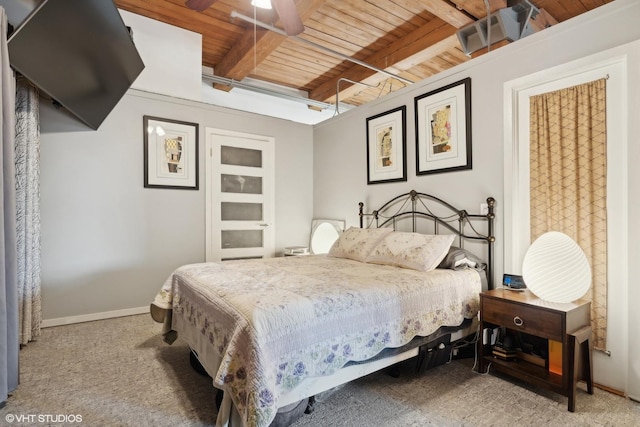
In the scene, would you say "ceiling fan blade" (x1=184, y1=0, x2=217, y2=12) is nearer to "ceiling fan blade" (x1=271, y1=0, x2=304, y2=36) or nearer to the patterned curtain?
"ceiling fan blade" (x1=271, y1=0, x2=304, y2=36)

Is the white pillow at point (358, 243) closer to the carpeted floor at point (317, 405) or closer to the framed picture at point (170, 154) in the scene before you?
the carpeted floor at point (317, 405)

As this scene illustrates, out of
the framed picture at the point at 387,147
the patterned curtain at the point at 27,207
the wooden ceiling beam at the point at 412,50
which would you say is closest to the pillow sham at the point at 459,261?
the framed picture at the point at 387,147

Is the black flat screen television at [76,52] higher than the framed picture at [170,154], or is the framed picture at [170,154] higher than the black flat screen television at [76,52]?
the black flat screen television at [76,52]

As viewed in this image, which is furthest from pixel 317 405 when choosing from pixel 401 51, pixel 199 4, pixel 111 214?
pixel 401 51

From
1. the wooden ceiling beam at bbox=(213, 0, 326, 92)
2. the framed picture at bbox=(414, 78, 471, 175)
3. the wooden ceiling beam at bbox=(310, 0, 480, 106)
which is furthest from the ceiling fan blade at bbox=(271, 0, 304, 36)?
the framed picture at bbox=(414, 78, 471, 175)

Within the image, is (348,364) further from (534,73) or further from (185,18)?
(185,18)

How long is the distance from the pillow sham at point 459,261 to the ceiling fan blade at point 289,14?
6.56 ft

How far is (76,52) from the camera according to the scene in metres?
2.20

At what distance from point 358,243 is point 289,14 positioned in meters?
1.93

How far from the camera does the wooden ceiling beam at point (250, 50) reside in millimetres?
2891

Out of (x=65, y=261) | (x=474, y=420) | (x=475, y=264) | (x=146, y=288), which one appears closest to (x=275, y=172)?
(x=146, y=288)

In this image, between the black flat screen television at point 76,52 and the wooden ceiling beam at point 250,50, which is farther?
the wooden ceiling beam at point 250,50

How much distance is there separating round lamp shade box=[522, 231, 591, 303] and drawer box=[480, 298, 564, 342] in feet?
0.52

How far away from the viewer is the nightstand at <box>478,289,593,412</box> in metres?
1.81
